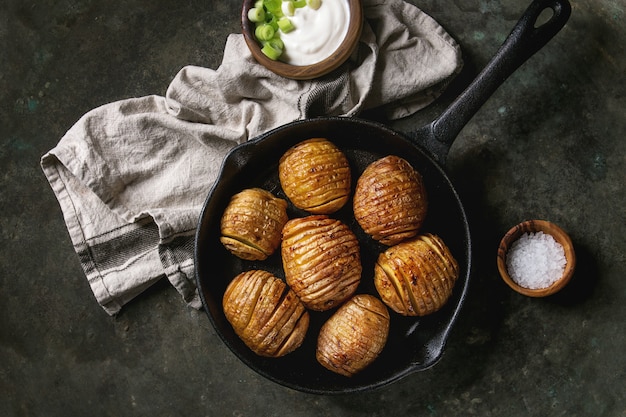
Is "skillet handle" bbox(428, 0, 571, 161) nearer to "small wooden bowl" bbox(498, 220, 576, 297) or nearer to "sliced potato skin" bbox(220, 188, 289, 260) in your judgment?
"small wooden bowl" bbox(498, 220, 576, 297)

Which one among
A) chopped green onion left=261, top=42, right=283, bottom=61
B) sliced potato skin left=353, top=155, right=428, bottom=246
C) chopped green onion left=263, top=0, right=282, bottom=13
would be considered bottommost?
sliced potato skin left=353, top=155, right=428, bottom=246

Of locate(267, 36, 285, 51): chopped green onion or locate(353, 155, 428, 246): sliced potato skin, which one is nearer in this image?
locate(353, 155, 428, 246): sliced potato skin

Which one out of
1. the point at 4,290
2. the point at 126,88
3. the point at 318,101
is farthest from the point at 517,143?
the point at 4,290

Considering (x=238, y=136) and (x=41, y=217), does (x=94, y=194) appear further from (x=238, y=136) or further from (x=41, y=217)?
(x=238, y=136)

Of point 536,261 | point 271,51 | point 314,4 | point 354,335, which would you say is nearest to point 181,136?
point 271,51

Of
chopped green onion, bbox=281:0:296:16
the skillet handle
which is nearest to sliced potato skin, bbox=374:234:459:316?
the skillet handle

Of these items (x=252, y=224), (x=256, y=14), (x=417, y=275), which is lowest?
(x=417, y=275)

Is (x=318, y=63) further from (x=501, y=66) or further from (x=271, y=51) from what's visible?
(x=501, y=66)
